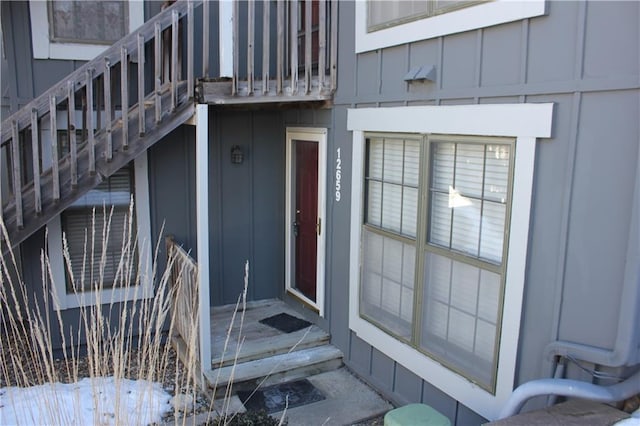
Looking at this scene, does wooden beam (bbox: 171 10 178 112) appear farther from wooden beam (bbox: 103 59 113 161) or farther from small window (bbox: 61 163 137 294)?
small window (bbox: 61 163 137 294)

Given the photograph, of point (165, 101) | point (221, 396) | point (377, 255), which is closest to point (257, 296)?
point (221, 396)

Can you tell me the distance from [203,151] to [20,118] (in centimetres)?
141

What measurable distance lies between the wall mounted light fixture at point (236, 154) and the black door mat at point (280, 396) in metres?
2.48

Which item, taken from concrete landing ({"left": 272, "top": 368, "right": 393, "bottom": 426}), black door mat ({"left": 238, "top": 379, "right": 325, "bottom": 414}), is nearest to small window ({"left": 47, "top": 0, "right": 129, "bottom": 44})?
black door mat ({"left": 238, "top": 379, "right": 325, "bottom": 414})

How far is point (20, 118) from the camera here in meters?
3.92

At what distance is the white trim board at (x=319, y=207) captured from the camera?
16.2ft

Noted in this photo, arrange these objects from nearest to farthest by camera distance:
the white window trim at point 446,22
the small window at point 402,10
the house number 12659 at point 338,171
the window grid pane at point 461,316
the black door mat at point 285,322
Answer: the white window trim at point 446,22 < the window grid pane at point 461,316 < the small window at point 402,10 < the house number 12659 at point 338,171 < the black door mat at point 285,322

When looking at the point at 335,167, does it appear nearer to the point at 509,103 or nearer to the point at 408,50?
the point at 408,50

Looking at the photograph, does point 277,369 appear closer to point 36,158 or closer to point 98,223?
point 98,223

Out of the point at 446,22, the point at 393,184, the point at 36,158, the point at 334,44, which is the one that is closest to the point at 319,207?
the point at 393,184

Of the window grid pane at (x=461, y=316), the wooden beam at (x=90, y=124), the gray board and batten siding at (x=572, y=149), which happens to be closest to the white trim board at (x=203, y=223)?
the wooden beam at (x=90, y=124)

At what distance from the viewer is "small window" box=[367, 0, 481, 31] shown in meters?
3.38

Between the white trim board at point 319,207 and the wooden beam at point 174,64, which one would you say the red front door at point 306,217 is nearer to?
the white trim board at point 319,207

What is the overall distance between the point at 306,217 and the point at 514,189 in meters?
2.94
